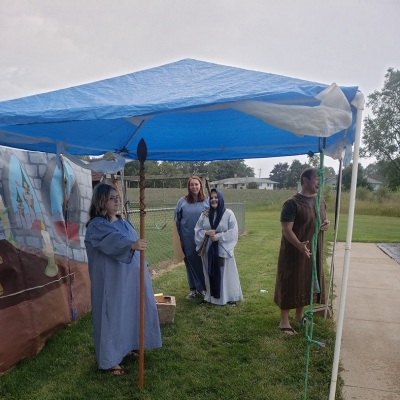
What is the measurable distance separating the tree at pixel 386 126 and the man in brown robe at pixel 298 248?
3502cm

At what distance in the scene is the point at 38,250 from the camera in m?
3.82

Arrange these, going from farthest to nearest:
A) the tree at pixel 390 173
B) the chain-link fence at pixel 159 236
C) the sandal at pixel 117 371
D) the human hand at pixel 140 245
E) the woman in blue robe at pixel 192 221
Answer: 1. the tree at pixel 390 173
2. the chain-link fence at pixel 159 236
3. the woman in blue robe at pixel 192 221
4. the sandal at pixel 117 371
5. the human hand at pixel 140 245

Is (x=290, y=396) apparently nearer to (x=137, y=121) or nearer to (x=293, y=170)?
(x=137, y=121)

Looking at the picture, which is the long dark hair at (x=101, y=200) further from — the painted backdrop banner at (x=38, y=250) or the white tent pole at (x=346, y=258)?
the white tent pole at (x=346, y=258)

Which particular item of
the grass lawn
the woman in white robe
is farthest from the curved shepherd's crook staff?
the woman in white robe

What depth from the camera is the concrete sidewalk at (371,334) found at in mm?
3043

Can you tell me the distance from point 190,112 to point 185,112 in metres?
0.08

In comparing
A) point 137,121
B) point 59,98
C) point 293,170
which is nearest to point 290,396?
point 137,121

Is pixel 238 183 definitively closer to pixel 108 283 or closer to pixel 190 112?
pixel 108 283

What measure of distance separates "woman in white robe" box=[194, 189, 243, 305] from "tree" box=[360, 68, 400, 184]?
113 feet

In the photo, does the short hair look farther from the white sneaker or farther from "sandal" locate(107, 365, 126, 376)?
the white sneaker

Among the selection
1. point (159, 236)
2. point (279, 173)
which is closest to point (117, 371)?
point (159, 236)

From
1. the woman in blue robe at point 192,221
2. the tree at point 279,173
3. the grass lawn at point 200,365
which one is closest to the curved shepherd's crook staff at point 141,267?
the grass lawn at point 200,365

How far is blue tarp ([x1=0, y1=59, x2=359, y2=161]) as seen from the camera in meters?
2.29
